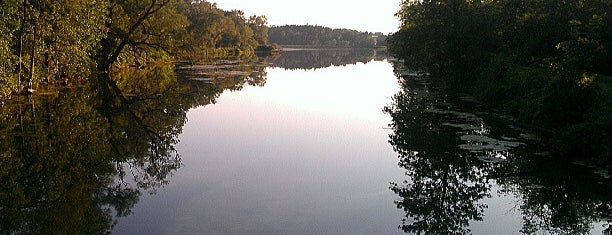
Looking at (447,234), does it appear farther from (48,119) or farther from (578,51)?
(48,119)

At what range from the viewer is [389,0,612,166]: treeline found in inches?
655

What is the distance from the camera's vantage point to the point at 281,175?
48.9 feet

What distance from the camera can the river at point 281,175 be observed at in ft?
35.9

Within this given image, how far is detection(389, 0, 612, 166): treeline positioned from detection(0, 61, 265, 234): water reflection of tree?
13102 mm

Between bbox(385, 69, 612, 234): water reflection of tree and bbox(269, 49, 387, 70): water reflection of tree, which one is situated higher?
bbox(385, 69, 612, 234): water reflection of tree

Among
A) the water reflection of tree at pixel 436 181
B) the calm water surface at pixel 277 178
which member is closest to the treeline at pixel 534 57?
the water reflection of tree at pixel 436 181

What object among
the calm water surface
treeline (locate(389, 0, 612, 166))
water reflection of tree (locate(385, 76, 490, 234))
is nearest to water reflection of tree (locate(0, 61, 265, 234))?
the calm water surface

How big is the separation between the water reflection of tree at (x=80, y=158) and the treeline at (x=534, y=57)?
13.1 metres

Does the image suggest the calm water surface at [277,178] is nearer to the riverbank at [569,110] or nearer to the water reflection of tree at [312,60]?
the riverbank at [569,110]

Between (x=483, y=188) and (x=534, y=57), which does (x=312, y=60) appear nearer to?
(x=534, y=57)

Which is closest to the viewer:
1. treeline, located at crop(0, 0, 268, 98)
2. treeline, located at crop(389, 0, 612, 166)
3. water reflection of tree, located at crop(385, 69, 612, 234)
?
water reflection of tree, located at crop(385, 69, 612, 234)

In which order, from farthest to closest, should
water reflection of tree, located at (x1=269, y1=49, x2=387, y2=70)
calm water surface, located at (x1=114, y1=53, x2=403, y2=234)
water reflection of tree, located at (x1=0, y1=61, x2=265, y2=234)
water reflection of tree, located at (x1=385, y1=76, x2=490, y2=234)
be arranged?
water reflection of tree, located at (x1=269, y1=49, x2=387, y2=70), water reflection of tree, located at (x1=385, y1=76, x2=490, y2=234), water reflection of tree, located at (x1=0, y1=61, x2=265, y2=234), calm water surface, located at (x1=114, y1=53, x2=403, y2=234)

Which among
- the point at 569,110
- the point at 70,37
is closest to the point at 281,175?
the point at 569,110

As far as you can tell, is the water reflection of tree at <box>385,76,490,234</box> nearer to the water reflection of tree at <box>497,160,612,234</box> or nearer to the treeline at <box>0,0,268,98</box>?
the water reflection of tree at <box>497,160,612,234</box>
